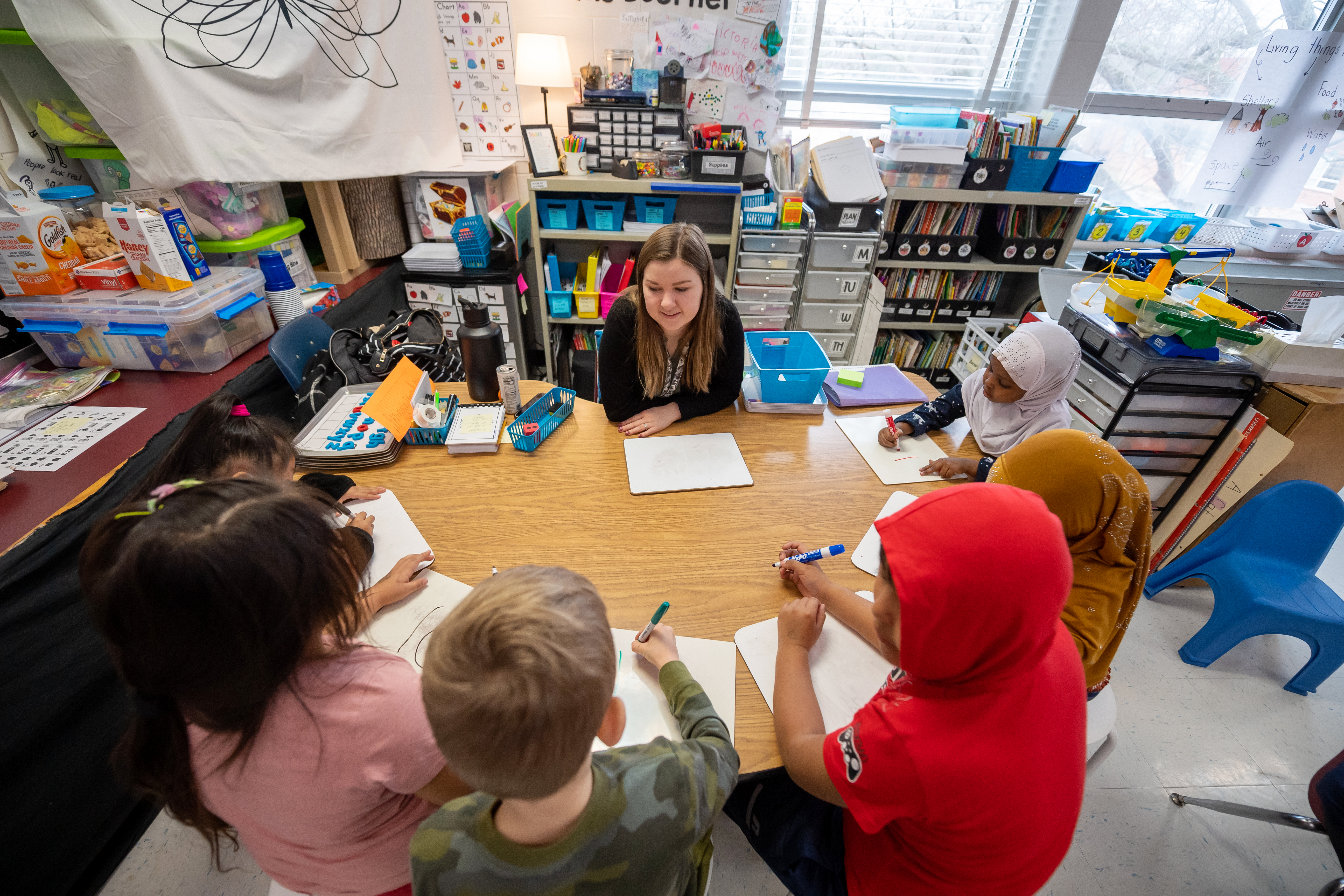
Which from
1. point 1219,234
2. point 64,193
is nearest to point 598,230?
point 64,193

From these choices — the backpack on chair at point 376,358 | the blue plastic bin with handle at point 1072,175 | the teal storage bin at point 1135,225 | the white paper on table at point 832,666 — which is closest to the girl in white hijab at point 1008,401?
the white paper on table at point 832,666

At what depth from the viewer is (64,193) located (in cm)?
149

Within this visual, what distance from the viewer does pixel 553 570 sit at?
1.90ft

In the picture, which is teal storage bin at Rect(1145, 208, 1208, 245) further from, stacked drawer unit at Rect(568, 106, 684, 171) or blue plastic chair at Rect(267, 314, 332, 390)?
blue plastic chair at Rect(267, 314, 332, 390)

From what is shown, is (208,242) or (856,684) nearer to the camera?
(856,684)

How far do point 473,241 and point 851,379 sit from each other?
1.82 m

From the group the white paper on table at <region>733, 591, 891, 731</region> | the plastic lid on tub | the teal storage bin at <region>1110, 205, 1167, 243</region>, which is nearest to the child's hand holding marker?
the white paper on table at <region>733, 591, 891, 731</region>

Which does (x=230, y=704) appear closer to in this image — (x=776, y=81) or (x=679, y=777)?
(x=679, y=777)

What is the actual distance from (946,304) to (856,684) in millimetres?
2670

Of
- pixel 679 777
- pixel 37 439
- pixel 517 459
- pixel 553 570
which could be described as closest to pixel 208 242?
pixel 37 439

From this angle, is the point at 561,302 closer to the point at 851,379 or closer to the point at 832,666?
the point at 851,379

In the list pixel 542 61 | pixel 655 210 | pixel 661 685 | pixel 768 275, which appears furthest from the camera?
pixel 768 275

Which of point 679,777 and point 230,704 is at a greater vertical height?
point 230,704

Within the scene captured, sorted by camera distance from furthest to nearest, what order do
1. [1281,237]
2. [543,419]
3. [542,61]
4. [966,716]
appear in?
[1281,237] → [542,61] → [543,419] → [966,716]
